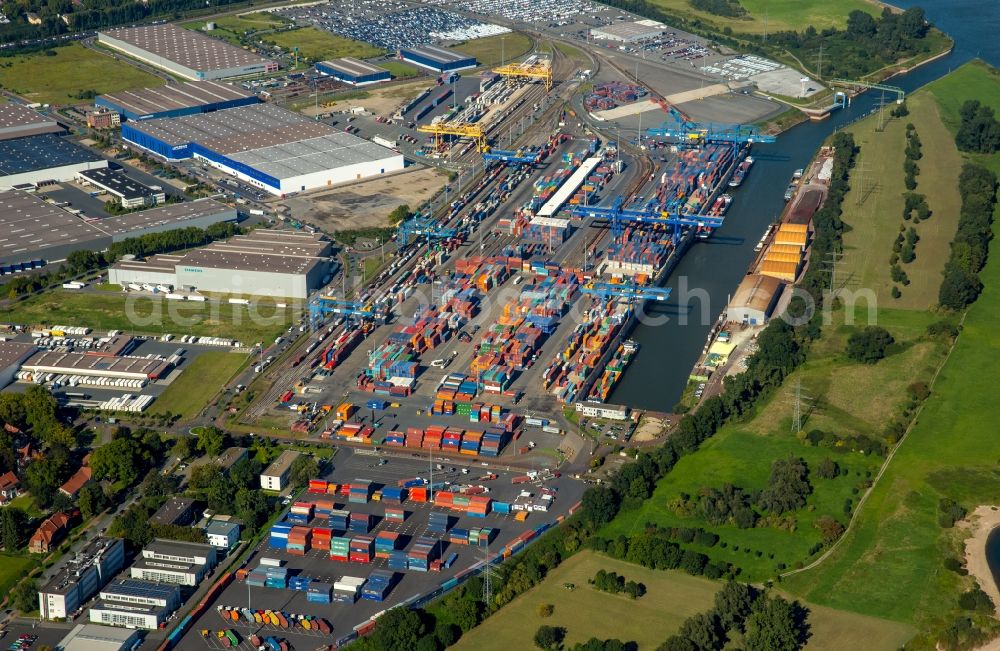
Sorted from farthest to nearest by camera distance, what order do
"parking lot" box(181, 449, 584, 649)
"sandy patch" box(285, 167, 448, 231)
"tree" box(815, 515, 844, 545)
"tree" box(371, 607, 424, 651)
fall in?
"sandy patch" box(285, 167, 448, 231) → "tree" box(815, 515, 844, 545) → "parking lot" box(181, 449, 584, 649) → "tree" box(371, 607, 424, 651)

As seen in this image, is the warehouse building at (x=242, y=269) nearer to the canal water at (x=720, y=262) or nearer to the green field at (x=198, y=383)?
the green field at (x=198, y=383)

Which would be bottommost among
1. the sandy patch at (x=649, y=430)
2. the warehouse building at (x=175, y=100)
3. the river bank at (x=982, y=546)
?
the warehouse building at (x=175, y=100)

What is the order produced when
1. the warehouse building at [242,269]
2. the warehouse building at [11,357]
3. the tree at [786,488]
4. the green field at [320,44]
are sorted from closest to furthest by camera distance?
the tree at [786,488] < the warehouse building at [11,357] < the warehouse building at [242,269] < the green field at [320,44]

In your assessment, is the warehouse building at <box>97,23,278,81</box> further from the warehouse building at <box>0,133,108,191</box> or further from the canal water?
the canal water

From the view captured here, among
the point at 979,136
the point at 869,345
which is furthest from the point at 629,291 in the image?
the point at 979,136

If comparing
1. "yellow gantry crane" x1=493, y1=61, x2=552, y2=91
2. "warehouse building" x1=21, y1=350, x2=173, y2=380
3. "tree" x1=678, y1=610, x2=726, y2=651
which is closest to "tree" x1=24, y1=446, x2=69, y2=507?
"warehouse building" x1=21, y1=350, x2=173, y2=380

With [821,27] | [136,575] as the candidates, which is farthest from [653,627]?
[821,27]

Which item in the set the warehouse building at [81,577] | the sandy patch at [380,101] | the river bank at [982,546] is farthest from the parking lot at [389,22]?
the river bank at [982,546]
